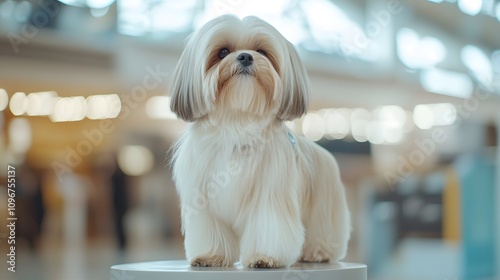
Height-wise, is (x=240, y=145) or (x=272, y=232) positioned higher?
(x=240, y=145)

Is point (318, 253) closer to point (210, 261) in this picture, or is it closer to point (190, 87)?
point (210, 261)

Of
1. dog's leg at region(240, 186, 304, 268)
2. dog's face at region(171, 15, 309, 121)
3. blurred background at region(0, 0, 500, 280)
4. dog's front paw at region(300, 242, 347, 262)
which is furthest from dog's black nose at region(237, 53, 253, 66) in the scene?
blurred background at region(0, 0, 500, 280)

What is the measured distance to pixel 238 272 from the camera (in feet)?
7.32

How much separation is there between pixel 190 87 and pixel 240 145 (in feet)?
0.86

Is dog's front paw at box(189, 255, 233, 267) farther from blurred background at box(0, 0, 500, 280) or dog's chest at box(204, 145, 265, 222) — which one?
blurred background at box(0, 0, 500, 280)

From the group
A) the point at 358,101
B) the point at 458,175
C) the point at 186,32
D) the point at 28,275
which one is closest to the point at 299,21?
the point at 186,32

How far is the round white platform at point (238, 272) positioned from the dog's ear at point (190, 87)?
0.51 meters

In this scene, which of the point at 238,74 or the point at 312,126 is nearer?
the point at 238,74

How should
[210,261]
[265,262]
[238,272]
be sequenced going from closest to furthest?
[238,272] < [265,262] < [210,261]

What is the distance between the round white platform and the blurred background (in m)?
5.00

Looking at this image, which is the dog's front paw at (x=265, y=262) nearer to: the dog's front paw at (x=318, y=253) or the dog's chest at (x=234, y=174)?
the dog's chest at (x=234, y=174)

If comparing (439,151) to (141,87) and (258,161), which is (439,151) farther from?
(258,161)

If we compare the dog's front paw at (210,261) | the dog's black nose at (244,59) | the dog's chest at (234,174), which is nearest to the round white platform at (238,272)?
the dog's front paw at (210,261)

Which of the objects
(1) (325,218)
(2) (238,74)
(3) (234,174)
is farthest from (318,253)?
(2) (238,74)
